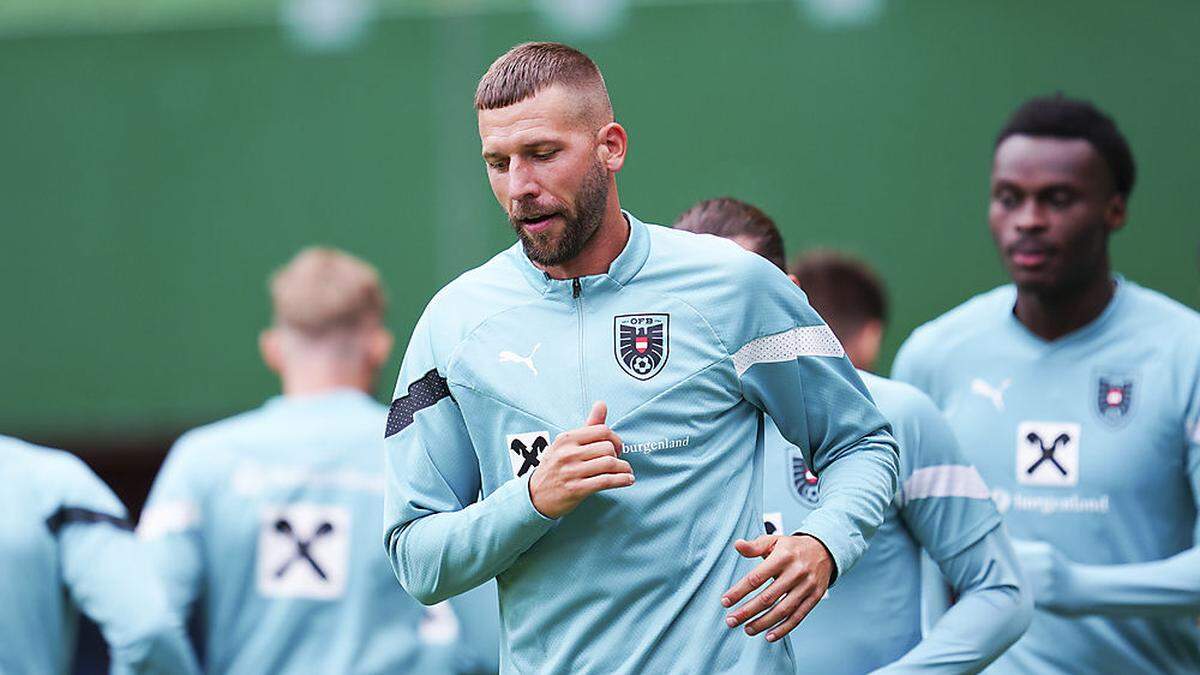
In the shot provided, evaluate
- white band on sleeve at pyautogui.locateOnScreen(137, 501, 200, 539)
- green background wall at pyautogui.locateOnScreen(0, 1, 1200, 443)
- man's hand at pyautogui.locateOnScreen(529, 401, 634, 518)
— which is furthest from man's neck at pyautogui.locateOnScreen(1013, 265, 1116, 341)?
green background wall at pyautogui.locateOnScreen(0, 1, 1200, 443)

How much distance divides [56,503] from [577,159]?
2110 mm

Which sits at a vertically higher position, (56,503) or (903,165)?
(903,165)

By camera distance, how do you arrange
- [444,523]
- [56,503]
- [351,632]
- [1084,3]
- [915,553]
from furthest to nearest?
[1084,3] < [351,632] < [56,503] < [915,553] < [444,523]

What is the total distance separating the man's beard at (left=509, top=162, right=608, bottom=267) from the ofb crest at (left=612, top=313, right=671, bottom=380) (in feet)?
0.54

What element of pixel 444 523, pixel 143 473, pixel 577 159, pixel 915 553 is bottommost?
pixel 143 473

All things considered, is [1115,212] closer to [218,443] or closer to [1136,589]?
[1136,589]

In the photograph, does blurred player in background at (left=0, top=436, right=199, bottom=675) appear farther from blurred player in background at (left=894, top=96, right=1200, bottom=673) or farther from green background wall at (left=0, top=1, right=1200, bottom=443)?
green background wall at (left=0, top=1, right=1200, bottom=443)

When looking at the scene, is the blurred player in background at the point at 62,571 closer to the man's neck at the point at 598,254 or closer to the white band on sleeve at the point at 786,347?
the man's neck at the point at 598,254

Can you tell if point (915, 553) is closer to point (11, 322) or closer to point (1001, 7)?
point (1001, 7)

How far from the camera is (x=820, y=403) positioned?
3.36m

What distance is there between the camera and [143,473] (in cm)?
990

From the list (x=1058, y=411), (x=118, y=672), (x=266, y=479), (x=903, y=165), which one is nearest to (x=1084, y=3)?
(x=903, y=165)

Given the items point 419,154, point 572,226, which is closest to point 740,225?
point 572,226

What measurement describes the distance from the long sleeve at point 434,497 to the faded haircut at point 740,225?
2.86ft
